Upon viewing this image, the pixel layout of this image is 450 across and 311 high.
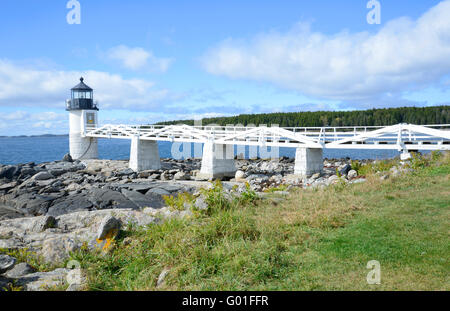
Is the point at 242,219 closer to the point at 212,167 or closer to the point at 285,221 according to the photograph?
the point at 285,221

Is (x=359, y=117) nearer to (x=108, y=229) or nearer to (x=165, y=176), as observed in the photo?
(x=165, y=176)

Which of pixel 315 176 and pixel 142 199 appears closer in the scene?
pixel 142 199

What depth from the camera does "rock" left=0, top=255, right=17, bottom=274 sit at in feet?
19.4

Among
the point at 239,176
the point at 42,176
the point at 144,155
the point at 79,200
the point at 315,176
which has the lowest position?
the point at 79,200

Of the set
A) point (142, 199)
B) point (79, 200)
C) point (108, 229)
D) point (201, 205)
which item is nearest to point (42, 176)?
point (79, 200)

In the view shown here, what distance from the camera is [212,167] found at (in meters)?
24.9

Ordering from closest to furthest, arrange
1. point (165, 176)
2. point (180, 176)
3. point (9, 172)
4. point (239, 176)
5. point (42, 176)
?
1. point (239, 176)
2. point (180, 176)
3. point (165, 176)
4. point (42, 176)
5. point (9, 172)

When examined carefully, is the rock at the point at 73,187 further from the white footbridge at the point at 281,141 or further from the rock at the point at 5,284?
the rock at the point at 5,284

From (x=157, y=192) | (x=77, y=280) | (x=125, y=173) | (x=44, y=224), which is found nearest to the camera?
(x=77, y=280)

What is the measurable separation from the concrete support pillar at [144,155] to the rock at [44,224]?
21345 millimetres

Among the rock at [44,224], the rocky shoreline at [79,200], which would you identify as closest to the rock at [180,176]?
the rocky shoreline at [79,200]

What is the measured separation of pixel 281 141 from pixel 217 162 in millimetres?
4979

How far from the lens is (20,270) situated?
6164 mm
